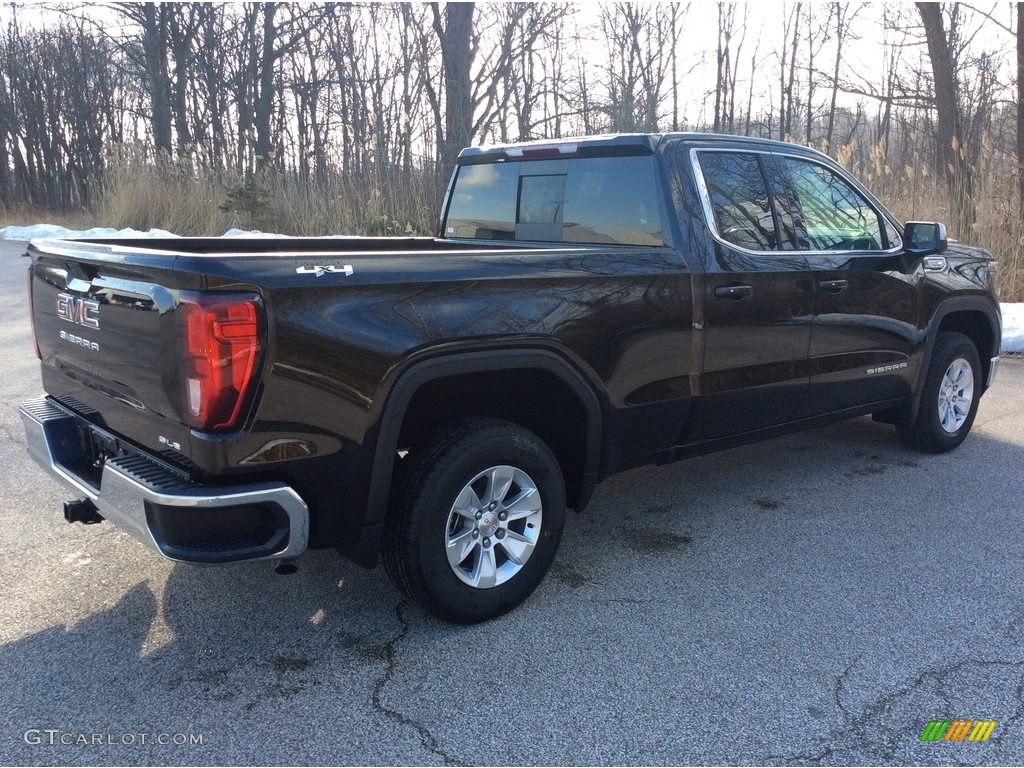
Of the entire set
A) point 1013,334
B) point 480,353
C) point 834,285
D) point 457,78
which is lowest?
point 1013,334

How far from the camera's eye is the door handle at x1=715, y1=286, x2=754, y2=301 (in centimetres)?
399

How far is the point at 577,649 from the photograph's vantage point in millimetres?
3178

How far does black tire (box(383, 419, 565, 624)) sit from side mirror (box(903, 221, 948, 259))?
2775 millimetres

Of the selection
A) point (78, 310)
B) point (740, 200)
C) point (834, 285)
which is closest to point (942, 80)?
point (834, 285)

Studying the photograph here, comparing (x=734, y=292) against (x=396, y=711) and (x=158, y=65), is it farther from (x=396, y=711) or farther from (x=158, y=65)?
(x=158, y=65)

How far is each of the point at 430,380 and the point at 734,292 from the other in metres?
1.68

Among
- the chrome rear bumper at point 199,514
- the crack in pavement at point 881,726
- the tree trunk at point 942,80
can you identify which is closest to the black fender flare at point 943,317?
the crack in pavement at point 881,726

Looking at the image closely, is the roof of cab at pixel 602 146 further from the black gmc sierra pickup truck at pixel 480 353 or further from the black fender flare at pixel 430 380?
the black fender flare at pixel 430 380

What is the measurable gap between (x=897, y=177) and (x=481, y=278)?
10070 millimetres

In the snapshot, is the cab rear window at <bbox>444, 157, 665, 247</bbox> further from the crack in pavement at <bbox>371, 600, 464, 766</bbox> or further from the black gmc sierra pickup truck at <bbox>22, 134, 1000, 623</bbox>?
the crack in pavement at <bbox>371, 600, 464, 766</bbox>

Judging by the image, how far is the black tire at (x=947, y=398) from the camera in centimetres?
541

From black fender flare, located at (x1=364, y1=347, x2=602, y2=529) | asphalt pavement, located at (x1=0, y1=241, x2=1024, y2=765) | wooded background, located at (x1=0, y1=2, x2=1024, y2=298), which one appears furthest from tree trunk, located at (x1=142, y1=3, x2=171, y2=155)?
black fender flare, located at (x1=364, y1=347, x2=602, y2=529)

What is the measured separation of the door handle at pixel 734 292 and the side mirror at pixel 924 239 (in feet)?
4.75

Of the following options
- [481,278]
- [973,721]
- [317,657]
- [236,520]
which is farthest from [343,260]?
[973,721]
